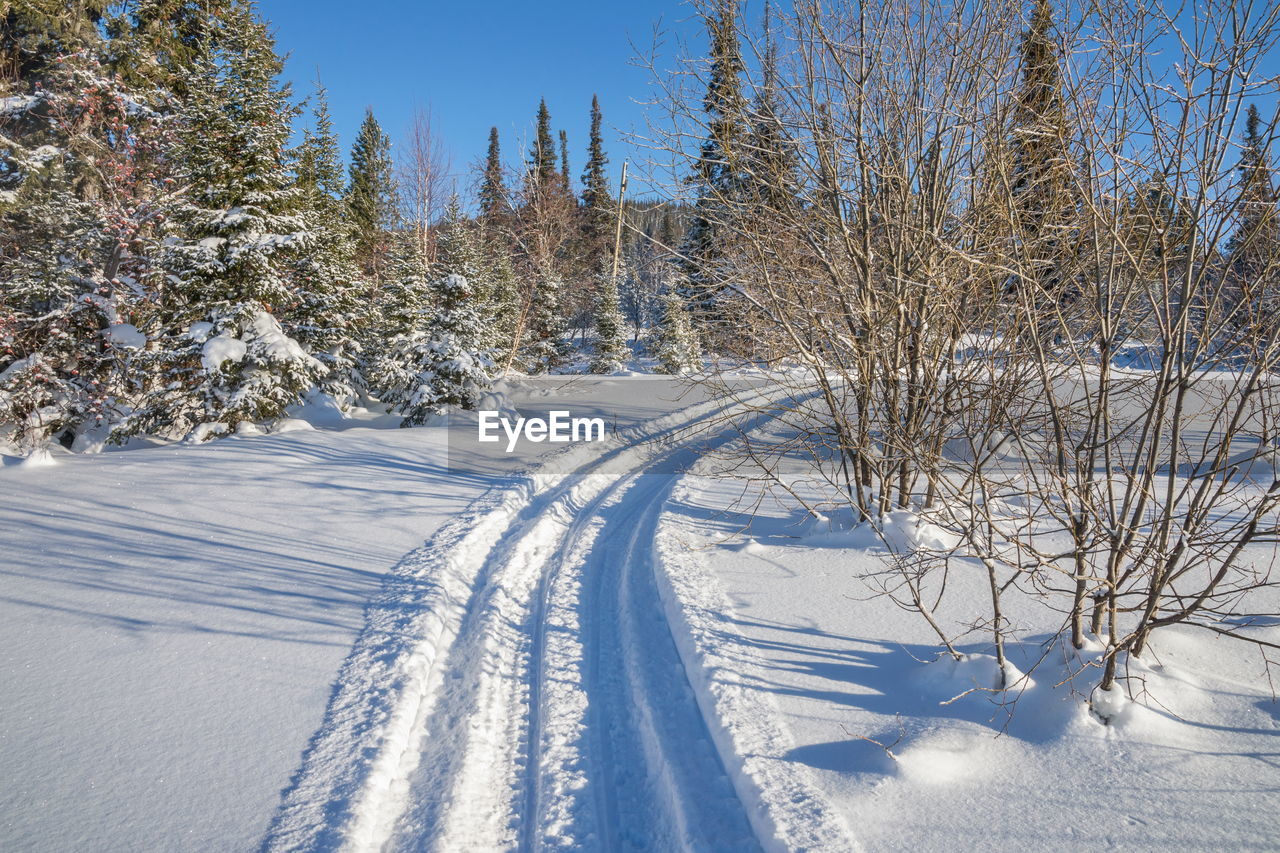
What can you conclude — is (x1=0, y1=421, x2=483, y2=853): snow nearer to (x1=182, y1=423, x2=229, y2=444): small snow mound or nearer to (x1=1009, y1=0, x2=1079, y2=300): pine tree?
(x1=182, y1=423, x2=229, y2=444): small snow mound

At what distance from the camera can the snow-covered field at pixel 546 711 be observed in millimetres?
2719

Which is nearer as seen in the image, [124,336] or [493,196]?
[124,336]

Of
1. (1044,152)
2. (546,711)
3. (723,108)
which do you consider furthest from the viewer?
(723,108)

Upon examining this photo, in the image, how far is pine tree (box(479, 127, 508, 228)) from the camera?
2286 cm

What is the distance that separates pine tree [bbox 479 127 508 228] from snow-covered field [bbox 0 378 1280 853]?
18875 mm

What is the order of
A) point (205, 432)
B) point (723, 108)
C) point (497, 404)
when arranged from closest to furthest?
point (723, 108) < point (205, 432) < point (497, 404)

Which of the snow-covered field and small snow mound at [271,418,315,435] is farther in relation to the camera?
small snow mound at [271,418,315,435]

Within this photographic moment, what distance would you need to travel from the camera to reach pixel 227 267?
11.9 meters

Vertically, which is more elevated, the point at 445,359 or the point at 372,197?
the point at 372,197

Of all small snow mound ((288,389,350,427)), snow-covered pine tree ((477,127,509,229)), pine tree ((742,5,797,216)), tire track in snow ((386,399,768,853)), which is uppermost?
snow-covered pine tree ((477,127,509,229))

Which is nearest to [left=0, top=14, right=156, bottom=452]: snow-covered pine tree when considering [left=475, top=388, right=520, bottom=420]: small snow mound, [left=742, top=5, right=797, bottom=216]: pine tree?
[left=475, top=388, right=520, bottom=420]: small snow mound

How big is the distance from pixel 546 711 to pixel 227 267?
1230 centimetres

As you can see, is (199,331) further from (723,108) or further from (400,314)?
(723,108)

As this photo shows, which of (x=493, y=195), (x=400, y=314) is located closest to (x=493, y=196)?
(x=493, y=195)
